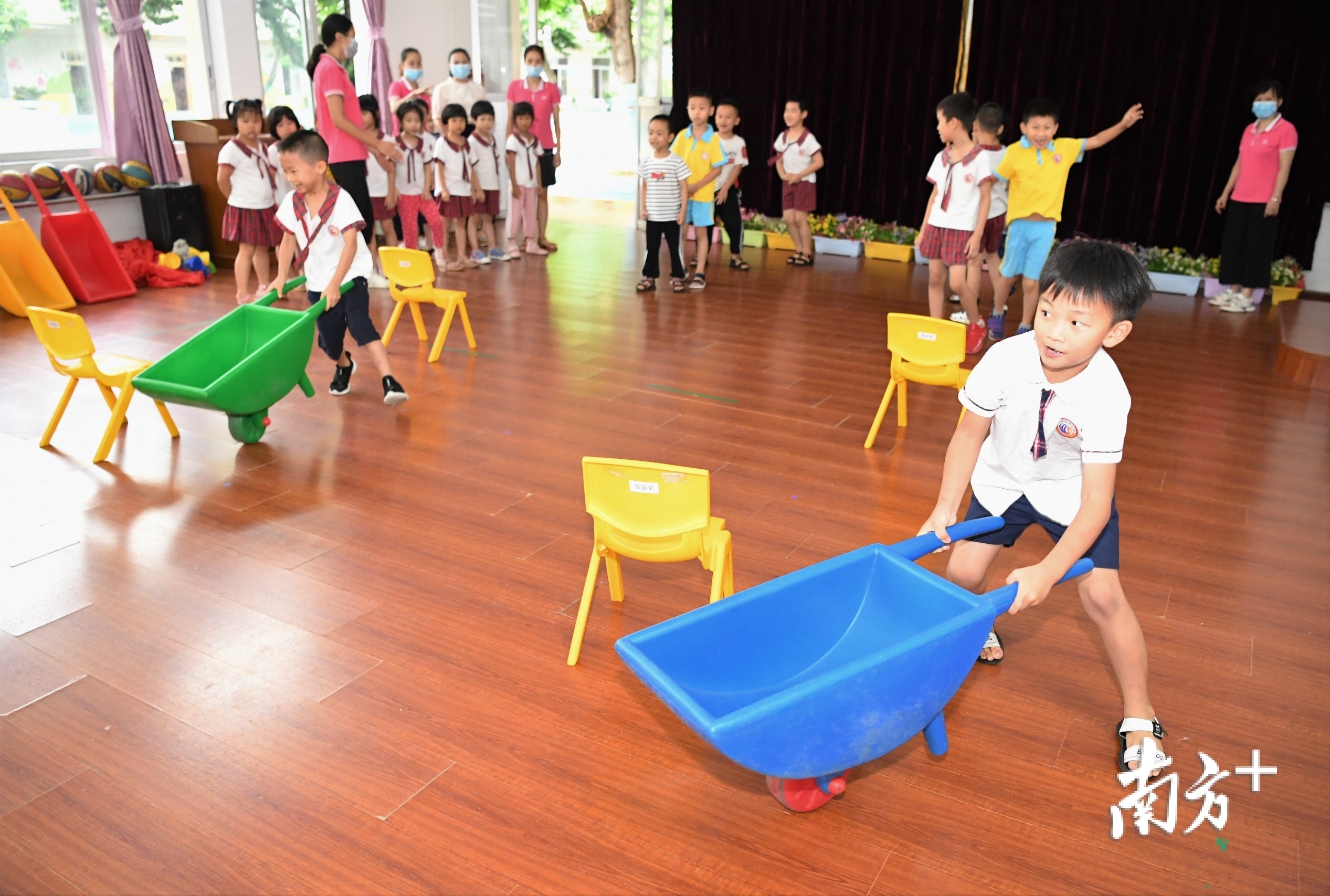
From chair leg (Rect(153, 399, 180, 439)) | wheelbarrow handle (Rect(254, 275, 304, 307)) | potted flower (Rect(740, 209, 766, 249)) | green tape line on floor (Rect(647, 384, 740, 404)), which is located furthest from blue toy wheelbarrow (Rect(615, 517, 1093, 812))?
potted flower (Rect(740, 209, 766, 249))

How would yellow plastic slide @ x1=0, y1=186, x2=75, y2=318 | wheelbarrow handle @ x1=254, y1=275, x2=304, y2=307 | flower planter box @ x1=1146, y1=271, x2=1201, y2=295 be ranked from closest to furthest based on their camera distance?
wheelbarrow handle @ x1=254, y1=275, x2=304, y2=307, yellow plastic slide @ x1=0, y1=186, x2=75, y2=318, flower planter box @ x1=1146, y1=271, x2=1201, y2=295

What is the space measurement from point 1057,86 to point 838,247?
221 centimetres

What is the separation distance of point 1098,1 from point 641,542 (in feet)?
24.5

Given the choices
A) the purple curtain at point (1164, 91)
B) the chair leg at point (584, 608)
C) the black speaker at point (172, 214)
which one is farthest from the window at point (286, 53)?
the chair leg at point (584, 608)

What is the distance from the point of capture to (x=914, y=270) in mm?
8328

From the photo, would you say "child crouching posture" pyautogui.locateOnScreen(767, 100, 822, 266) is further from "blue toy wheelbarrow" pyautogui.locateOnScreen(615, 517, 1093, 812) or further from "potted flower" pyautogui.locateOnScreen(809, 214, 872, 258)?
"blue toy wheelbarrow" pyautogui.locateOnScreen(615, 517, 1093, 812)

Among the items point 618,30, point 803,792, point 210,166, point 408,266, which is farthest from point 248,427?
point 618,30

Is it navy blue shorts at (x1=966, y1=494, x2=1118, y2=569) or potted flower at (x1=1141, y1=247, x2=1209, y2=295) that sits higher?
navy blue shorts at (x1=966, y1=494, x2=1118, y2=569)

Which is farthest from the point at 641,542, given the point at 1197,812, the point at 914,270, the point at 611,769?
the point at 914,270

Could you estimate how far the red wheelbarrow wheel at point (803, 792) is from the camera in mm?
1955

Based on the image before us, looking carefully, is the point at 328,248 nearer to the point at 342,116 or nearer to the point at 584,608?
the point at 342,116

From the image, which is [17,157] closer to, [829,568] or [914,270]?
[914,270]

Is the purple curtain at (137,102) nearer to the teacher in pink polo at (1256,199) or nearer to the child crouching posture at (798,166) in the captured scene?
the child crouching posture at (798,166)

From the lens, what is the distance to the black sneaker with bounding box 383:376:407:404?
4.46 metres
